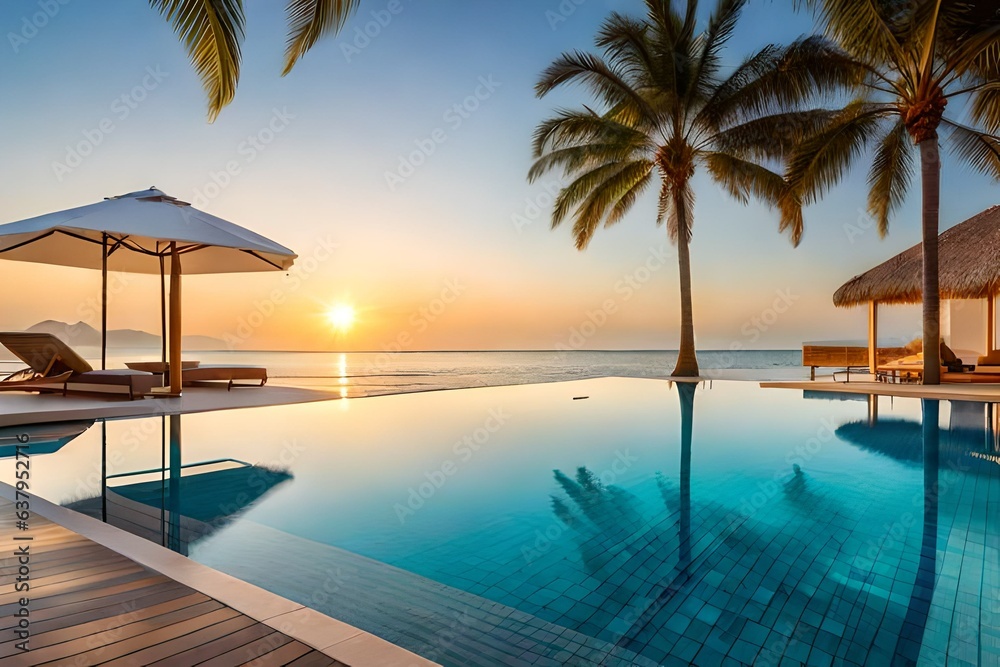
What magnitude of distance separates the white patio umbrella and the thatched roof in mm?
13102

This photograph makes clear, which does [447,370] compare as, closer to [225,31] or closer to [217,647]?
[225,31]

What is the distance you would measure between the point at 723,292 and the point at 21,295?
21697 millimetres

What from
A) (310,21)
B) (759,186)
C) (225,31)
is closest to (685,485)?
(310,21)

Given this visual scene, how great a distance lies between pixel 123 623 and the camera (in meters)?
1.70

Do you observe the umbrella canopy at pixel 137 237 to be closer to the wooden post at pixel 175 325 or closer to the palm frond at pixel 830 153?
the wooden post at pixel 175 325

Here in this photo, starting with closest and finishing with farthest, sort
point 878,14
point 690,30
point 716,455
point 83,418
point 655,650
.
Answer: point 655,650, point 716,455, point 83,418, point 878,14, point 690,30

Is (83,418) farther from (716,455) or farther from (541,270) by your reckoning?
(541,270)

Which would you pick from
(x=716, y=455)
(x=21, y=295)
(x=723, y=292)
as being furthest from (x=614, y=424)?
(x=21, y=295)

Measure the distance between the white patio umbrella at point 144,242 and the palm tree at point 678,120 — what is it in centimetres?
704

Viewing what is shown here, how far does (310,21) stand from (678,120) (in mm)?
9894

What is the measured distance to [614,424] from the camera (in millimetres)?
7055

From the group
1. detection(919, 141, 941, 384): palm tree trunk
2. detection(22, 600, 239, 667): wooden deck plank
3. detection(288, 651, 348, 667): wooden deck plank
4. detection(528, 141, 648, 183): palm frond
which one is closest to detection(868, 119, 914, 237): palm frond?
detection(919, 141, 941, 384): palm tree trunk

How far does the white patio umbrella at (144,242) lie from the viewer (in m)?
6.84

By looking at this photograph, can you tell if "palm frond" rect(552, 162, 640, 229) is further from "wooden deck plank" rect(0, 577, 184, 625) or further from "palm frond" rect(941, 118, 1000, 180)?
"wooden deck plank" rect(0, 577, 184, 625)
